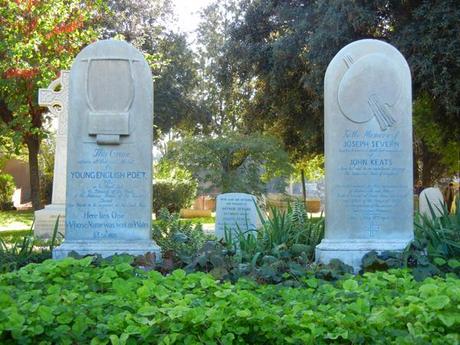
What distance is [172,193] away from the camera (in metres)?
26.3

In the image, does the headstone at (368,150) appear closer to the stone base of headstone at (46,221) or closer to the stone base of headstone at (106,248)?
the stone base of headstone at (106,248)

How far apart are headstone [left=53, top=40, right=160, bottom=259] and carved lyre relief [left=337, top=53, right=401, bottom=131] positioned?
2.12m

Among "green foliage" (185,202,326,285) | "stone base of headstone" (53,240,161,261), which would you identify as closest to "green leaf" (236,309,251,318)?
"green foliage" (185,202,326,285)

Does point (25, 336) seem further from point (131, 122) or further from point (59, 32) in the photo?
point (59, 32)

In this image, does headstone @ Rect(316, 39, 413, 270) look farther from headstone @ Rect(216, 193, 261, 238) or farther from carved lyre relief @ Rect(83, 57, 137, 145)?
headstone @ Rect(216, 193, 261, 238)

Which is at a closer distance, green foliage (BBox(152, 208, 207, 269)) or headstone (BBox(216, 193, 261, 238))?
green foliage (BBox(152, 208, 207, 269))

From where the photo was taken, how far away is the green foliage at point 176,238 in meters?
6.43

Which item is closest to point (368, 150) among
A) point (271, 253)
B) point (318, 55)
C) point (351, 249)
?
point (351, 249)

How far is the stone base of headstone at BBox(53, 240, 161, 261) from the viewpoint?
20.8 feet

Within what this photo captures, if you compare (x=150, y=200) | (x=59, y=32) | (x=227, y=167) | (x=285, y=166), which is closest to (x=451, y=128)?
(x=285, y=166)

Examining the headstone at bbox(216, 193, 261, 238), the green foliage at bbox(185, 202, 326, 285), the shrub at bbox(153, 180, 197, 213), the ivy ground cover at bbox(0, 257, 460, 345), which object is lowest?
the ivy ground cover at bbox(0, 257, 460, 345)

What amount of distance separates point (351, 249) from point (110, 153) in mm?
2712

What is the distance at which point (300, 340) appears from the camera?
312 centimetres

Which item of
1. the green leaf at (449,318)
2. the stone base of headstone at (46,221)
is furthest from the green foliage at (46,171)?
the green leaf at (449,318)
